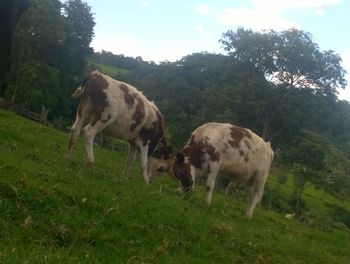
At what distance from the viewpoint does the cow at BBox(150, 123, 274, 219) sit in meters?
13.5

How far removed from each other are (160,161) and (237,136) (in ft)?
7.49

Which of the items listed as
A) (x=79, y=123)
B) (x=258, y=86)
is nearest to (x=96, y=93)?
(x=79, y=123)

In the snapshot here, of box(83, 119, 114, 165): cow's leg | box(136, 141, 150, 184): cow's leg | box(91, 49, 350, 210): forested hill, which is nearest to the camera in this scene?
box(83, 119, 114, 165): cow's leg

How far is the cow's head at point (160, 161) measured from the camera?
1475 centimetres

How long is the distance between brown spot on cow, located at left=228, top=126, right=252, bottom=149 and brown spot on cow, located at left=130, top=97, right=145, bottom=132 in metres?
2.40

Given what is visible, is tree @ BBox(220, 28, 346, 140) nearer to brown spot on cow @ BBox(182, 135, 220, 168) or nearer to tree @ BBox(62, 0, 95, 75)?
tree @ BBox(62, 0, 95, 75)

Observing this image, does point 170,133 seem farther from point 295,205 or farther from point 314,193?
point 314,193

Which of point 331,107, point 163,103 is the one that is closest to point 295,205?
point 331,107

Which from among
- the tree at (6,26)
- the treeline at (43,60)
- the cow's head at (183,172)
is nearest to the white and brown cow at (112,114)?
the cow's head at (183,172)

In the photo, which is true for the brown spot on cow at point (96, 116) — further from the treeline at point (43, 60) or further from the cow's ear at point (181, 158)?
the treeline at point (43, 60)

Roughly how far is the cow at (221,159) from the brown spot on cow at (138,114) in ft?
4.47

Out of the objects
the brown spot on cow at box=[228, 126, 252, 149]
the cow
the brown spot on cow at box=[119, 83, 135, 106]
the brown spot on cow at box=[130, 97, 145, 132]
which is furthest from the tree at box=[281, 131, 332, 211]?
the brown spot on cow at box=[119, 83, 135, 106]

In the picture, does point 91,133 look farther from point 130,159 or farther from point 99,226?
point 99,226

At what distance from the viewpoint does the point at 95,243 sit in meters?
6.76
